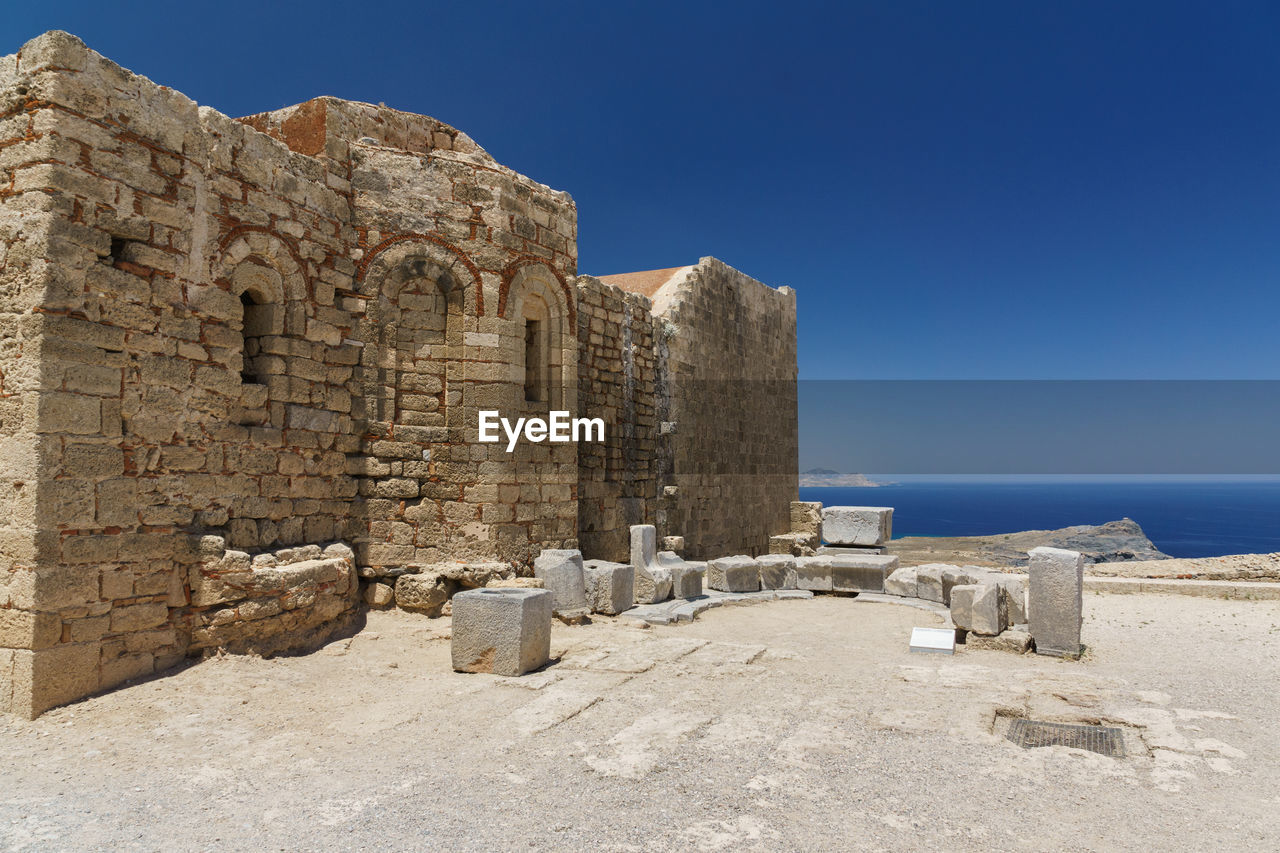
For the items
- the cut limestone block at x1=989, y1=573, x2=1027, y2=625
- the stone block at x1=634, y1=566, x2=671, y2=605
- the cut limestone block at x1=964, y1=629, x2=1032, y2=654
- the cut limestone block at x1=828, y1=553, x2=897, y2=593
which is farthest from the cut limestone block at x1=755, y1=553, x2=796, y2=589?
the cut limestone block at x1=964, y1=629, x2=1032, y2=654

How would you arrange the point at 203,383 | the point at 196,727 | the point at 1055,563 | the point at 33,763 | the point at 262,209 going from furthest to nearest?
the point at 1055,563
the point at 262,209
the point at 203,383
the point at 196,727
the point at 33,763

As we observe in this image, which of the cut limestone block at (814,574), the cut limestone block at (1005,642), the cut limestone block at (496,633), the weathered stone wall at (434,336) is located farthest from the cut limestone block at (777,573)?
the cut limestone block at (496,633)

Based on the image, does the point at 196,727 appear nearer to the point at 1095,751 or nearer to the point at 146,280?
the point at 146,280

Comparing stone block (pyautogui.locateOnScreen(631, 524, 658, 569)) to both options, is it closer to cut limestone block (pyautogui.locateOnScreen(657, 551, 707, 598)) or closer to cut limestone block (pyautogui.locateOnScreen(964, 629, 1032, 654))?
cut limestone block (pyautogui.locateOnScreen(657, 551, 707, 598))

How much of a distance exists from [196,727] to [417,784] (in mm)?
1837

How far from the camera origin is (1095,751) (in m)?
4.76

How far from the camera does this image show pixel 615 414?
459 inches

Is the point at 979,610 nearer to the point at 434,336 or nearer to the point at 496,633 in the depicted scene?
the point at 496,633

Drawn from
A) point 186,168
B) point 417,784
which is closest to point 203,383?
point 186,168

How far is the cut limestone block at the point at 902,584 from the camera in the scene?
10.8 metres

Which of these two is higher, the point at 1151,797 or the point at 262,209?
the point at 262,209

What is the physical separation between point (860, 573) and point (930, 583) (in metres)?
0.94

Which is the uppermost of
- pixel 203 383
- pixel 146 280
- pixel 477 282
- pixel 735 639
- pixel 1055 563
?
pixel 477 282

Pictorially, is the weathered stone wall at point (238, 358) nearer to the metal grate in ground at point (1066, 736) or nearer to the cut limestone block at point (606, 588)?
the cut limestone block at point (606, 588)
